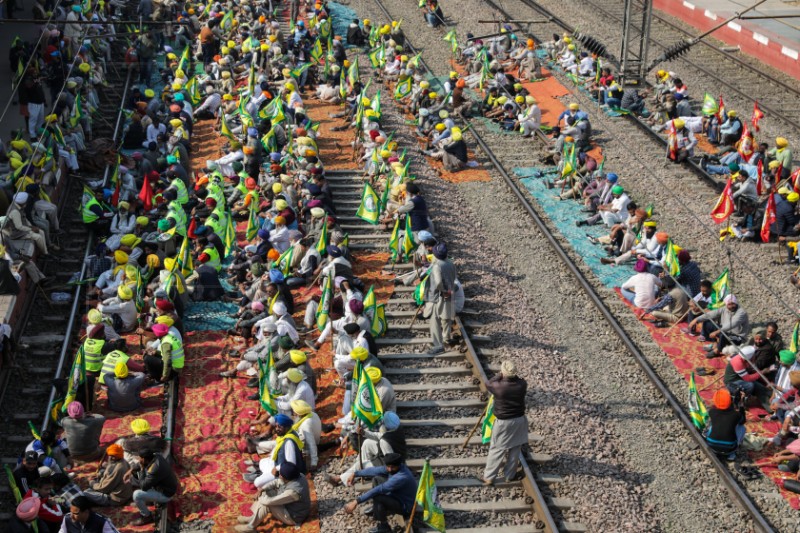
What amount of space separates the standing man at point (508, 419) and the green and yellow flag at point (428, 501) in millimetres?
1504

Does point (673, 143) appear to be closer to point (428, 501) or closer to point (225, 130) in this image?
point (225, 130)

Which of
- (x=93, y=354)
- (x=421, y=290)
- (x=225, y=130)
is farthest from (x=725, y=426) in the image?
(x=225, y=130)

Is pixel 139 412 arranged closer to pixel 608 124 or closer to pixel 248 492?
pixel 248 492

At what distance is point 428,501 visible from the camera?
13.1 meters

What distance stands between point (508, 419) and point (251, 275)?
7.61m

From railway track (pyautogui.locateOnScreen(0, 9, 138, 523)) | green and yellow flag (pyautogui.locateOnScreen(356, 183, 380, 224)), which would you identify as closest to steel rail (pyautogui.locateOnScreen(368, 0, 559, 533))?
green and yellow flag (pyautogui.locateOnScreen(356, 183, 380, 224))

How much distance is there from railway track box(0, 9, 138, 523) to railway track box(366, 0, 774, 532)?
9458mm

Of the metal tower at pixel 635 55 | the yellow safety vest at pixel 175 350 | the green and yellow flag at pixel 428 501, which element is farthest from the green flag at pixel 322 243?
the metal tower at pixel 635 55

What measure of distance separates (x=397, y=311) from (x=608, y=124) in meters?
12.4

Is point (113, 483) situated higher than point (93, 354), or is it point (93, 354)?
point (93, 354)

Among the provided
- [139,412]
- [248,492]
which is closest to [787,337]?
[248,492]

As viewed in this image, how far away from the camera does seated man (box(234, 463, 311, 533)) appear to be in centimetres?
1370

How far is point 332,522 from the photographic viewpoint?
1395cm

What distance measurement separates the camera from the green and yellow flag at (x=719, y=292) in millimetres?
18750
